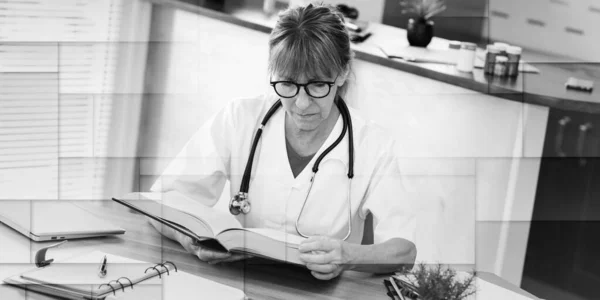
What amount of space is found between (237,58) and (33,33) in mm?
885

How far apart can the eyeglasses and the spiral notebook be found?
540mm

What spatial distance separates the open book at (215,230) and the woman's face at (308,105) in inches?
14.0

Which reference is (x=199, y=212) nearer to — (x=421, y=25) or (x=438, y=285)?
(x=438, y=285)

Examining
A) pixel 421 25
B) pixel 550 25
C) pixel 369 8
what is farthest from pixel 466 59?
pixel 369 8

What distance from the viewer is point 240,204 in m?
1.78

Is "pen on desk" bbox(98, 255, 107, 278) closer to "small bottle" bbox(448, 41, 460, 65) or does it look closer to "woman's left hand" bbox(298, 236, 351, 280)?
"woman's left hand" bbox(298, 236, 351, 280)

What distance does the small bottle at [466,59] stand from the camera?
8.82ft

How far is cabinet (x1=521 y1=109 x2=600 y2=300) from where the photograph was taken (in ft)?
8.11

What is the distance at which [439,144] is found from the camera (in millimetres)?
2703

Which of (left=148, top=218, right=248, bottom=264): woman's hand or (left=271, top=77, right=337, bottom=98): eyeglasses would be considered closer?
(left=148, top=218, right=248, bottom=264): woman's hand

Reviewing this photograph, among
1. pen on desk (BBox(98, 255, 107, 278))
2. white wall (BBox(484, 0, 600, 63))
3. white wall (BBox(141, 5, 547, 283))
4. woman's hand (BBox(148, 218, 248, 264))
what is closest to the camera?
pen on desk (BBox(98, 255, 107, 278))

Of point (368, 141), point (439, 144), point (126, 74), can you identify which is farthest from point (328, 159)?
point (126, 74)

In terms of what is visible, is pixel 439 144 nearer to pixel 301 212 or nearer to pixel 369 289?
pixel 301 212

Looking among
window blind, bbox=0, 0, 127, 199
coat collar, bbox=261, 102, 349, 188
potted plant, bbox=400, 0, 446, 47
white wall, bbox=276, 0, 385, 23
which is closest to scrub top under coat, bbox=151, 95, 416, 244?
coat collar, bbox=261, 102, 349, 188
